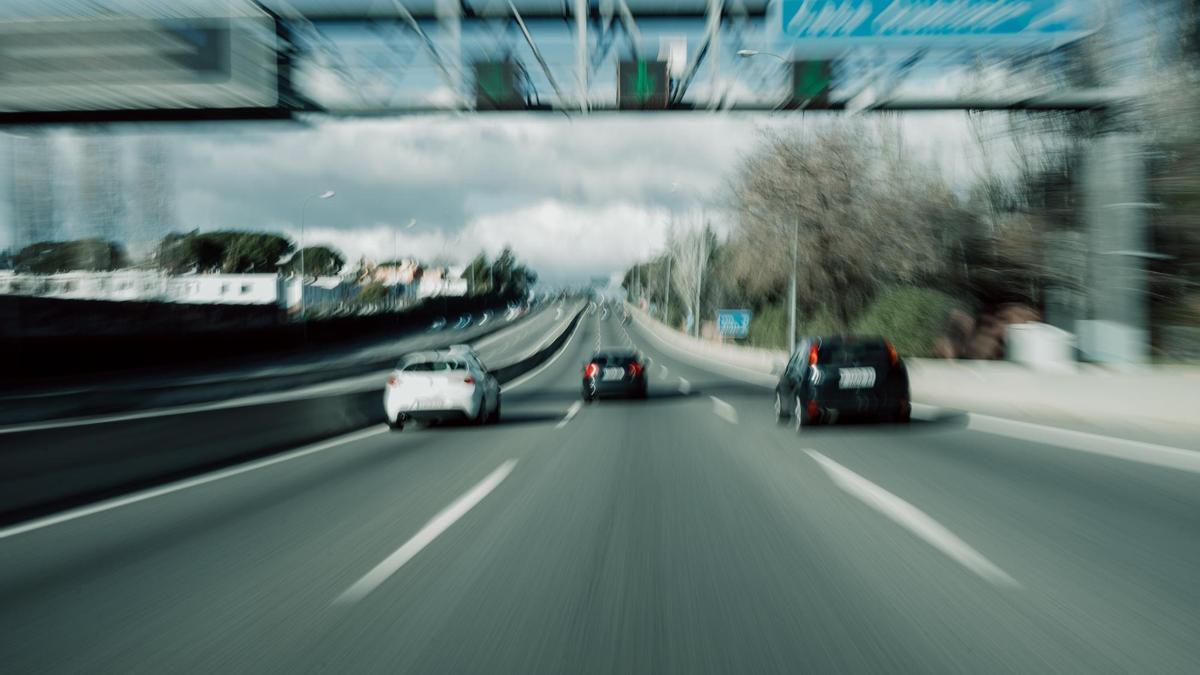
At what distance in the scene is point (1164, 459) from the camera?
1141cm

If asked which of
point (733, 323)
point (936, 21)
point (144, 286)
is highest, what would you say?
point (936, 21)

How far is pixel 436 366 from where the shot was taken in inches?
738

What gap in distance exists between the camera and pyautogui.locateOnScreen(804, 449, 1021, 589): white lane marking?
6300 mm

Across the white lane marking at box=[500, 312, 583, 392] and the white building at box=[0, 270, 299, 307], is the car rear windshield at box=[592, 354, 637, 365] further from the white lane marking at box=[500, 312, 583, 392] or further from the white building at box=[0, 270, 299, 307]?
the white building at box=[0, 270, 299, 307]

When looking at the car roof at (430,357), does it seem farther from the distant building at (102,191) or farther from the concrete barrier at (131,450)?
the distant building at (102,191)

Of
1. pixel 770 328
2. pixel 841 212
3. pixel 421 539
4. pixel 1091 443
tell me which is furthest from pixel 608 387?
pixel 770 328

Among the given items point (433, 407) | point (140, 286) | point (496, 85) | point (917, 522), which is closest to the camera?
point (917, 522)

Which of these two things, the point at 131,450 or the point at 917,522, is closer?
the point at 917,522

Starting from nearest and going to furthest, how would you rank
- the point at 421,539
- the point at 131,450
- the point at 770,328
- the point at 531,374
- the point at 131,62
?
1. the point at 421,539
2. the point at 131,450
3. the point at 131,62
4. the point at 531,374
5. the point at 770,328

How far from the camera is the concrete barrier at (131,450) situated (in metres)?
9.23

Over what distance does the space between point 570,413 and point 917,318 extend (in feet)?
78.2

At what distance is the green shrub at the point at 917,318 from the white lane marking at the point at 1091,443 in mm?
24687

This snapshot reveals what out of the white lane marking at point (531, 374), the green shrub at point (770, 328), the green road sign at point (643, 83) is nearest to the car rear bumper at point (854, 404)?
the green road sign at point (643, 83)

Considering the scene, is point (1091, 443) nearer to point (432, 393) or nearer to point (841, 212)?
point (432, 393)
